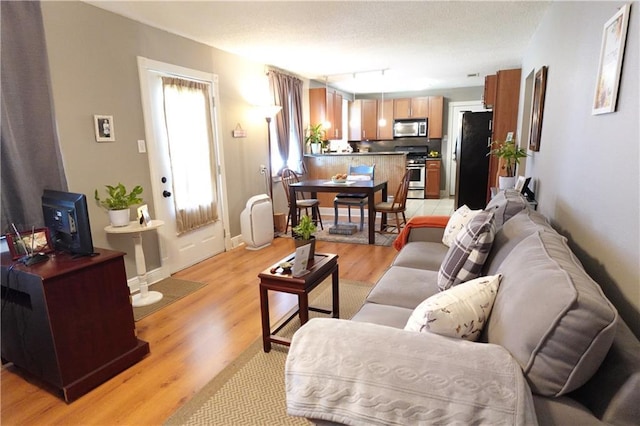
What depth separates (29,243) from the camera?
203cm

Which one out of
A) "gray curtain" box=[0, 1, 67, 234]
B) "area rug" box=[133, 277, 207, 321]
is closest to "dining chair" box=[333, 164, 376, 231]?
"area rug" box=[133, 277, 207, 321]

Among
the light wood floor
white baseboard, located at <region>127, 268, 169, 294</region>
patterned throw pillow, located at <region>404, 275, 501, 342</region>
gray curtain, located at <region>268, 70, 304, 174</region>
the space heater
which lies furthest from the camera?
gray curtain, located at <region>268, 70, 304, 174</region>

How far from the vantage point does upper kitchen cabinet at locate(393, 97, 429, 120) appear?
7.97m

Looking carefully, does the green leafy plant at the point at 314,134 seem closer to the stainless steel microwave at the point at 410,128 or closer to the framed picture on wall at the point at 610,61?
the stainless steel microwave at the point at 410,128

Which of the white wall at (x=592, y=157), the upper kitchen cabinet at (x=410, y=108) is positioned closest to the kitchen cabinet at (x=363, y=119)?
the upper kitchen cabinet at (x=410, y=108)

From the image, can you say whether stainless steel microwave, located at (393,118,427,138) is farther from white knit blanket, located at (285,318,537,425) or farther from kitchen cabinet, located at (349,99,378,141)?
white knit blanket, located at (285,318,537,425)

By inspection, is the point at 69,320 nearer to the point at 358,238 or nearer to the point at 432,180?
the point at 358,238

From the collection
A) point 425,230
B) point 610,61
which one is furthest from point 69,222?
point 610,61

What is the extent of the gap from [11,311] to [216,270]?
6.08 ft

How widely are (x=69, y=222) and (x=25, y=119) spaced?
90cm

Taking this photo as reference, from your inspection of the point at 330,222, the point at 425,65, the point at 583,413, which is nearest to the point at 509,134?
the point at 425,65

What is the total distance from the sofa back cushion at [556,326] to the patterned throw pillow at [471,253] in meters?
0.49

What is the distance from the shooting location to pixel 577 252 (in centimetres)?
177

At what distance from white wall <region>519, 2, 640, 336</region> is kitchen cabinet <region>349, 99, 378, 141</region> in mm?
5568
